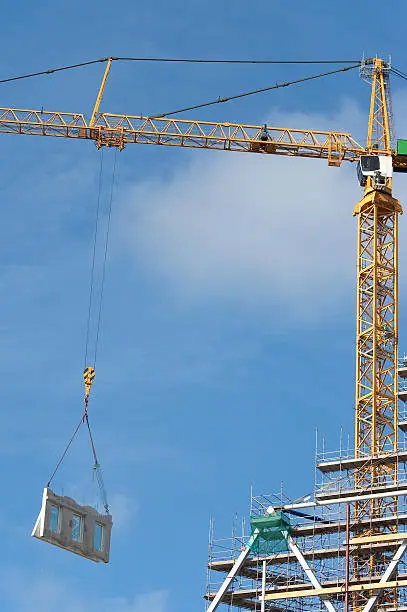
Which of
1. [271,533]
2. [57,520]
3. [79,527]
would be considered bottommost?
[57,520]

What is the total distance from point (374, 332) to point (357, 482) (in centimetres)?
2129

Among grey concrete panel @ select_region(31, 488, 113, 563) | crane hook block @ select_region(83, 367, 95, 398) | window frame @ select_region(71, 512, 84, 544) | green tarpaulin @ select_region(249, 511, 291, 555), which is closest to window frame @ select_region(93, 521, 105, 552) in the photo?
grey concrete panel @ select_region(31, 488, 113, 563)

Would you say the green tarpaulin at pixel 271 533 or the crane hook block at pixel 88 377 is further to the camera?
the green tarpaulin at pixel 271 533

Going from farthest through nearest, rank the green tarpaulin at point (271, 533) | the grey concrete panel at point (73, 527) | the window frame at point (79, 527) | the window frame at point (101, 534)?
the green tarpaulin at point (271, 533) → the window frame at point (101, 534) → the window frame at point (79, 527) → the grey concrete panel at point (73, 527)

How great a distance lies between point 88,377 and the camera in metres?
153

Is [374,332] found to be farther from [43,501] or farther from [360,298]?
[43,501]

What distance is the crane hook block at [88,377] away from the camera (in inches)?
5994

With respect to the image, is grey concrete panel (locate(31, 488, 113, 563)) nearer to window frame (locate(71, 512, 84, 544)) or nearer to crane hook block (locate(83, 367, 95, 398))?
window frame (locate(71, 512, 84, 544))

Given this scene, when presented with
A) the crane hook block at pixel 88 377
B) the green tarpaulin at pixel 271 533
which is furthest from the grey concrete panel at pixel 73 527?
the green tarpaulin at pixel 271 533

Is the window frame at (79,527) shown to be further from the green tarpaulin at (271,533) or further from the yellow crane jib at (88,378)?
the green tarpaulin at (271,533)

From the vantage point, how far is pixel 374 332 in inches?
7495

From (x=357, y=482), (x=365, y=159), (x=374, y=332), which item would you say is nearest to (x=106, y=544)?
(x=357, y=482)

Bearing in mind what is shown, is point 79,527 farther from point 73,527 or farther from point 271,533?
point 271,533

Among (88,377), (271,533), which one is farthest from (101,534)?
(271,533)
